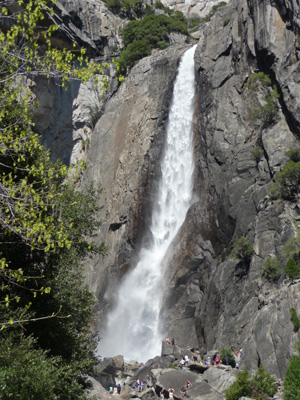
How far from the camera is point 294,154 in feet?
113

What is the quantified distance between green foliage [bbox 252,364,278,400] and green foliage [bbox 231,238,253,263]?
10437 mm

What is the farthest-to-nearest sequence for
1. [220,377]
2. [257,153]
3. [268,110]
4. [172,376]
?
[268,110], [257,153], [172,376], [220,377]

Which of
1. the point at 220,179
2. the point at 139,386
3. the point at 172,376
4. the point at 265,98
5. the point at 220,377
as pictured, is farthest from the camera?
the point at 265,98

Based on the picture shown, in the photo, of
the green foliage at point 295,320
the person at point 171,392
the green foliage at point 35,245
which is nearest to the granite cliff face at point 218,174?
the green foliage at point 295,320

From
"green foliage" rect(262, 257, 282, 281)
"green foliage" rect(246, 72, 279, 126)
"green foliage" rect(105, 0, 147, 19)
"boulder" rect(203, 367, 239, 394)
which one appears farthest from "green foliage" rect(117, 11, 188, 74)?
"boulder" rect(203, 367, 239, 394)

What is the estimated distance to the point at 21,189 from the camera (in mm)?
8750

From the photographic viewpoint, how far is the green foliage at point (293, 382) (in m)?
20.7

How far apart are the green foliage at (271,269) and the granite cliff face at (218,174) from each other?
1.66 ft

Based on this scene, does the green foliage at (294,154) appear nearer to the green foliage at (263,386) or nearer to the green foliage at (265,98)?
the green foliage at (265,98)

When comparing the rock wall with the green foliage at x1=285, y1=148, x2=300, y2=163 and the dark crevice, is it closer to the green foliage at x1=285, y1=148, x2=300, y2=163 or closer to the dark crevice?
the dark crevice

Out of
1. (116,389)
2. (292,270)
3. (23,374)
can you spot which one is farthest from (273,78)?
(23,374)

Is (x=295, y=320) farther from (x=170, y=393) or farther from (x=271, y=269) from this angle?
(x=170, y=393)

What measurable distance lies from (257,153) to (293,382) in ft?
66.9

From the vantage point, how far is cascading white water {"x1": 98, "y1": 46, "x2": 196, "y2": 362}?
38.8 metres
